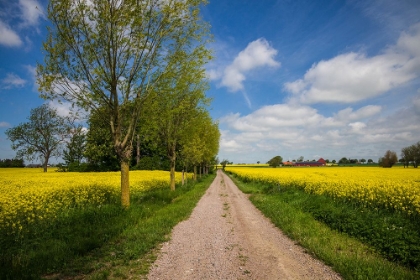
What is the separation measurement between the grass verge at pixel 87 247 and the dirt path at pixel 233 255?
56 centimetres

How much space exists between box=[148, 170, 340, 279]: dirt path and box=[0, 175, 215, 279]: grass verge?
56cm

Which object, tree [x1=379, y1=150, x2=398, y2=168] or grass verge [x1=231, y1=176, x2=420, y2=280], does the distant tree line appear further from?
tree [x1=379, y1=150, x2=398, y2=168]

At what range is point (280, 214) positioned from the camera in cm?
1149

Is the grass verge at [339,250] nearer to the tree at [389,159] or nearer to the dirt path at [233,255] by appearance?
the dirt path at [233,255]

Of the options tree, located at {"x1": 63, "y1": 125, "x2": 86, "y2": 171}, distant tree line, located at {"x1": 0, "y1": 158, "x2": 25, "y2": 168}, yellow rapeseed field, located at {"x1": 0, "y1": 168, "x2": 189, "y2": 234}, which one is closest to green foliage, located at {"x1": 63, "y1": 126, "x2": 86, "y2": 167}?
tree, located at {"x1": 63, "y1": 125, "x2": 86, "y2": 171}

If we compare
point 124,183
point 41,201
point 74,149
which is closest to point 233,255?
point 124,183

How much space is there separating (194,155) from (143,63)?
17.2m

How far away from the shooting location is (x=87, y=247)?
22.3ft

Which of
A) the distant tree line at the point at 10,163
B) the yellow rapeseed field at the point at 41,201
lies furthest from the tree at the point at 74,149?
the yellow rapeseed field at the point at 41,201

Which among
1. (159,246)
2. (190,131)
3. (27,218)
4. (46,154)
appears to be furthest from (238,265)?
(46,154)

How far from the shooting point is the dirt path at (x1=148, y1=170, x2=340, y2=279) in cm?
542

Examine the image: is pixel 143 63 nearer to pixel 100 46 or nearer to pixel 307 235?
pixel 100 46

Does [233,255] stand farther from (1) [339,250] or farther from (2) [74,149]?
(2) [74,149]

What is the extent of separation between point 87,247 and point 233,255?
4195 millimetres
